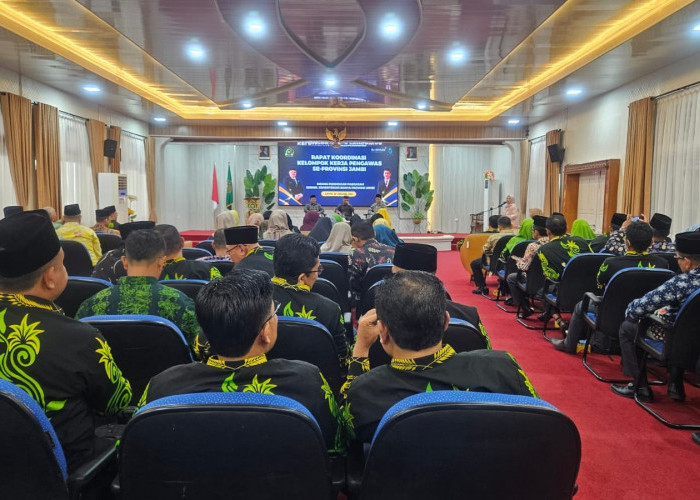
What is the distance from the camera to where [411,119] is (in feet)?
38.6

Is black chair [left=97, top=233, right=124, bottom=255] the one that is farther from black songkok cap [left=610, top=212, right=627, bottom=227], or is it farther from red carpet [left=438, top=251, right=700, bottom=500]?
black songkok cap [left=610, top=212, right=627, bottom=227]

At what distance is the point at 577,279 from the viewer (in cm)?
413

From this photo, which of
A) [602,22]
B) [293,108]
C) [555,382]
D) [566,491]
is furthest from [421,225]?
[566,491]

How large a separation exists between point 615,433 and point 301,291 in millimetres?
1965

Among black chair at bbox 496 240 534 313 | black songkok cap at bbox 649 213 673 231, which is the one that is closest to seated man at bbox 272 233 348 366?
black songkok cap at bbox 649 213 673 231

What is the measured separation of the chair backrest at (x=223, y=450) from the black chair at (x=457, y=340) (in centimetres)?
78

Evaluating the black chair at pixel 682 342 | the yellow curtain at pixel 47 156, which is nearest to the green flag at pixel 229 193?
the yellow curtain at pixel 47 156

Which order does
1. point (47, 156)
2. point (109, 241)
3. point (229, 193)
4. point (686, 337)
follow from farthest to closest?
point (229, 193), point (47, 156), point (109, 241), point (686, 337)

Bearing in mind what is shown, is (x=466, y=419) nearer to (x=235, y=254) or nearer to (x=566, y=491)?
(x=566, y=491)

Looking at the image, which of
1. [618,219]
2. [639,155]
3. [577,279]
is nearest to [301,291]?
[577,279]

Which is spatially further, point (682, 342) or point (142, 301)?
point (682, 342)

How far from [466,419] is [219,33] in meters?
6.02

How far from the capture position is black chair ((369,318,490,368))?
1.83 meters

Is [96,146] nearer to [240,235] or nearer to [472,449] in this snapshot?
[240,235]
